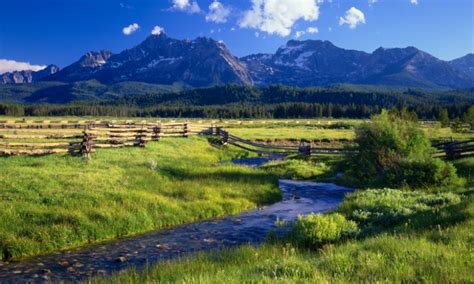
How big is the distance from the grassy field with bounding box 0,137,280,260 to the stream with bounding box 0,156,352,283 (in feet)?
2.80

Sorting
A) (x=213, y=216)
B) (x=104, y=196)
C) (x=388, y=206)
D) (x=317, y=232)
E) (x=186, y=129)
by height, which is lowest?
(x=213, y=216)

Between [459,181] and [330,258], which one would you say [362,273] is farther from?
[459,181]

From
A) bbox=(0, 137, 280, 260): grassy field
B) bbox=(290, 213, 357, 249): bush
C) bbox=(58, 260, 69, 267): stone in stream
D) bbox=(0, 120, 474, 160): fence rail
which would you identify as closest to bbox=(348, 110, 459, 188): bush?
bbox=(0, 120, 474, 160): fence rail

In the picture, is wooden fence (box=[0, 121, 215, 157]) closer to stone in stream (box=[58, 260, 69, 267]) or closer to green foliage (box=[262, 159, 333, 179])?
green foliage (box=[262, 159, 333, 179])

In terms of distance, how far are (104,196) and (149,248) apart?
5087 mm

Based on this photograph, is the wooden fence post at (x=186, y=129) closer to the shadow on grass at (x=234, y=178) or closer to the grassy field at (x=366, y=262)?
the shadow on grass at (x=234, y=178)

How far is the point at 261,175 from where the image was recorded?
29828 mm

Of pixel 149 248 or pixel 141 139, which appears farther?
pixel 141 139

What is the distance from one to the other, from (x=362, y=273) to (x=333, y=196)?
61.1ft

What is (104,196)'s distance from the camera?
18.6m

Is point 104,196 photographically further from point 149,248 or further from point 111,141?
point 111,141

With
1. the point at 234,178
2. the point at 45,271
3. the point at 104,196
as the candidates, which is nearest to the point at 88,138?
the point at 234,178

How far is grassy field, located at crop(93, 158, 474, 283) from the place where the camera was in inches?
292

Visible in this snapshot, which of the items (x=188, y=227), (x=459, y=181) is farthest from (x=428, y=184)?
(x=188, y=227)
